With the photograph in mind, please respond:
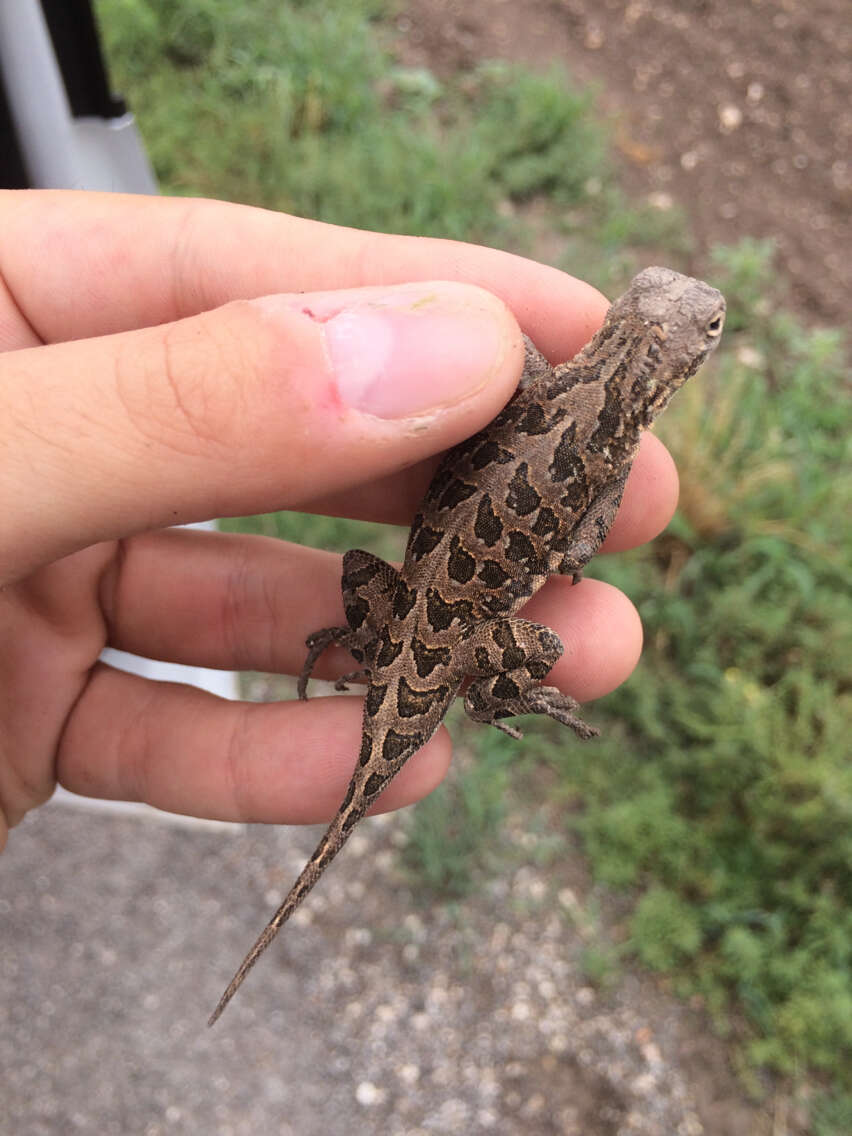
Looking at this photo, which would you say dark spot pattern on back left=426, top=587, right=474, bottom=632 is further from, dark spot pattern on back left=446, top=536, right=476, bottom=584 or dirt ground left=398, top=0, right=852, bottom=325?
dirt ground left=398, top=0, right=852, bottom=325

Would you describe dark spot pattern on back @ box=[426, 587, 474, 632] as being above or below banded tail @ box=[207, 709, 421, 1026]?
above

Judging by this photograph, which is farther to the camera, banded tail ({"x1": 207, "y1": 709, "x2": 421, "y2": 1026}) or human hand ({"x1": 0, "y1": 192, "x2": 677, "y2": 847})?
banded tail ({"x1": 207, "y1": 709, "x2": 421, "y2": 1026})

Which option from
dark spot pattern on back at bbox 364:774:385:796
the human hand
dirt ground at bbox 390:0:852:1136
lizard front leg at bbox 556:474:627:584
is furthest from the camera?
dirt ground at bbox 390:0:852:1136

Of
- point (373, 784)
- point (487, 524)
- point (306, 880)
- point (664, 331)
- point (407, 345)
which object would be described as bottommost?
point (306, 880)

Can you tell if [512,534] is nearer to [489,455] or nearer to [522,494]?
[522,494]

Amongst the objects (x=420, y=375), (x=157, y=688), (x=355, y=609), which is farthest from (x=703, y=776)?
(x=420, y=375)

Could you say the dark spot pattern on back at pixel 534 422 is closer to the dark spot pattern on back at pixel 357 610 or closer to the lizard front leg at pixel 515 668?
the lizard front leg at pixel 515 668

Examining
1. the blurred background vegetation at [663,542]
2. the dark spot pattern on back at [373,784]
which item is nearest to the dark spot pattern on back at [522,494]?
the dark spot pattern on back at [373,784]

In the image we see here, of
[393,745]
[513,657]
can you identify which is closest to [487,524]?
[513,657]

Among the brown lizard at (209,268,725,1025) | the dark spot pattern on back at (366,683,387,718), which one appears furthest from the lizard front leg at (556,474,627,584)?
the dark spot pattern on back at (366,683,387,718)
